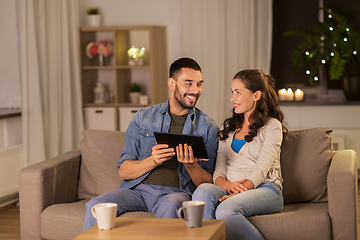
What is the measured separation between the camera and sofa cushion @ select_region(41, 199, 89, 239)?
7.24ft

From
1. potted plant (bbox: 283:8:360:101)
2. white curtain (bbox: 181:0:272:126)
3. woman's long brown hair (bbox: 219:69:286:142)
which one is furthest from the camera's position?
white curtain (bbox: 181:0:272:126)

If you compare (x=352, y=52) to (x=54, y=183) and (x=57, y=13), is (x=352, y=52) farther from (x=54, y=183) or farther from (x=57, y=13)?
(x=54, y=183)

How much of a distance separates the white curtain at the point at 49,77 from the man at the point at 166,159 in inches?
67.7

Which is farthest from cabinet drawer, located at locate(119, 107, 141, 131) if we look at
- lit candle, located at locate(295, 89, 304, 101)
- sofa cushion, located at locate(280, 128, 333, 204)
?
sofa cushion, located at locate(280, 128, 333, 204)

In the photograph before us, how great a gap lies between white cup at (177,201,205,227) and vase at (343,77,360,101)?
10.6 ft

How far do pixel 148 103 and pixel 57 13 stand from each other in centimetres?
124

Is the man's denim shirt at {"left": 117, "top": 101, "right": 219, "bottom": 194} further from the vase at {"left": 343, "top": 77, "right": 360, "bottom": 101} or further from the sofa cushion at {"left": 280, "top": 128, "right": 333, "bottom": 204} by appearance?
the vase at {"left": 343, "top": 77, "right": 360, "bottom": 101}

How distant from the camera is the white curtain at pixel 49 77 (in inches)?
147

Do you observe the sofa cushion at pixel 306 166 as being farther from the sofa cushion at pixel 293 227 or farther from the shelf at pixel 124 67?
the shelf at pixel 124 67

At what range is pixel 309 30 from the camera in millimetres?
4637

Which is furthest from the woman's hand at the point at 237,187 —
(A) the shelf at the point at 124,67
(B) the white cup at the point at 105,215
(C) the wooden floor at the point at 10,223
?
(A) the shelf at the point at 124,67

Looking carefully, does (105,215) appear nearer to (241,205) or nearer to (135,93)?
(241,205)

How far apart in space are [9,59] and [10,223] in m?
1.51

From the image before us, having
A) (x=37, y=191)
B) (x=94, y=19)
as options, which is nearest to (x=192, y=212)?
(x=37, y=191)
